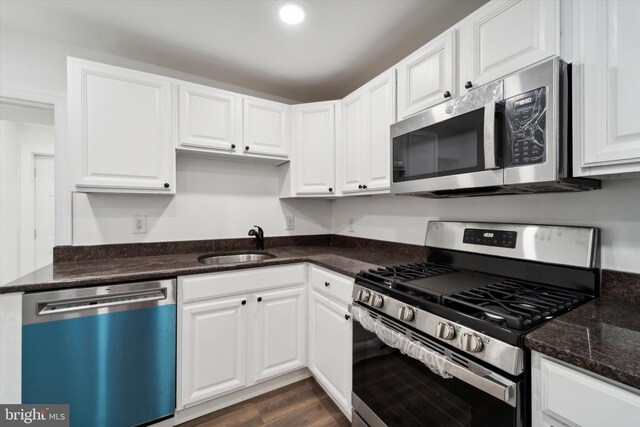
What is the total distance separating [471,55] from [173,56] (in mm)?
2042

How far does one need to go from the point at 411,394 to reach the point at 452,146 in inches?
43.8

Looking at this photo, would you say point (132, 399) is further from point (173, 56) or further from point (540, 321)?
point (173, 56)

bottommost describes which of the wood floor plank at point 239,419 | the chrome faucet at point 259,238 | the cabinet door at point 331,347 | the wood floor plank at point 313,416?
the wood floor plank at point 239,419

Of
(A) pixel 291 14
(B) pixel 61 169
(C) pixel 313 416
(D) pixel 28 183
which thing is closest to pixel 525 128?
(A) pixel 291 14

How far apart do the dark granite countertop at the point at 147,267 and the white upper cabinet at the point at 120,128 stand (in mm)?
496

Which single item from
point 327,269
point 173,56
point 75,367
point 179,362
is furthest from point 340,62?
point 75,367

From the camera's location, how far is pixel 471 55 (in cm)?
123

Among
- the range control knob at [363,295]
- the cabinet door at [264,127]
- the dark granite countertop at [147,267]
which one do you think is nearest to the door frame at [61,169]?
the dark granite countertop at [147,267]

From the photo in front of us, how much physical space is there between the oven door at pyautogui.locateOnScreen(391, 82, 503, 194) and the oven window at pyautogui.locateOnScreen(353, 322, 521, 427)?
785 millimetres

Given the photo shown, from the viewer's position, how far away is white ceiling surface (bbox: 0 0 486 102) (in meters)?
1.51

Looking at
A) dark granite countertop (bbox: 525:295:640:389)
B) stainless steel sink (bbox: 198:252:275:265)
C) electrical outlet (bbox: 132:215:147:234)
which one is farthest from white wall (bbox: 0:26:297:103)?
dark granite countertop (bbox: 525:295:640:389)

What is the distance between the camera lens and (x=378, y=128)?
179 centimetres

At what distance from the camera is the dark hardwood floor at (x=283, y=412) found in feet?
5.28

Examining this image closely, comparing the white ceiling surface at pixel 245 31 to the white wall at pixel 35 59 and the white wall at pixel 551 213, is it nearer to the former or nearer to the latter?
the white wall at pixel 35 59
